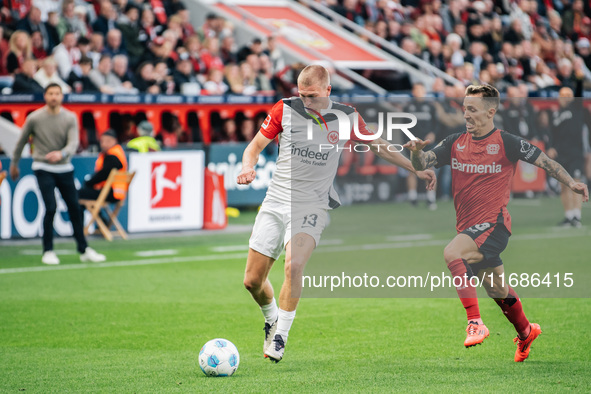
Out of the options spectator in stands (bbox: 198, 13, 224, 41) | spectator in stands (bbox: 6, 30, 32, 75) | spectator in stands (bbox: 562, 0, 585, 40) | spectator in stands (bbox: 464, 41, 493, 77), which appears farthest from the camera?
spectator in stands (bbox: 562, 0, 585, 40)

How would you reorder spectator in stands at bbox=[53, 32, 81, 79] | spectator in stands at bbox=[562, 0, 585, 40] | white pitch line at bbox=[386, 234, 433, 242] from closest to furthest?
white pitch line at bbox=[386, 234, 433, 242]
spectator in stands at bbox=[53, 32, 81, 79]
spectator in stands at bbox=[562, 0, 585, 40]

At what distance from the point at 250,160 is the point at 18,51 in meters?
11.7

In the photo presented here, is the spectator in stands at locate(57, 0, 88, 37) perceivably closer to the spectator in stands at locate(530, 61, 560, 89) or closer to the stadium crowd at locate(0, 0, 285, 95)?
the stadium crowd at locate(0, 0, 285, 95)

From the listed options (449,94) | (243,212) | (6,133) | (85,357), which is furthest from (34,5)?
(85,357)

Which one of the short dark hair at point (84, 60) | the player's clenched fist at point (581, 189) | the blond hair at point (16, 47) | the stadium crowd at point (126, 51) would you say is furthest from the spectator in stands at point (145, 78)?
the player's clenched fist at point (581, 189)

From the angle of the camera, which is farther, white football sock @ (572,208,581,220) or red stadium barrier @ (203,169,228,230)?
red stadium barrier @ (203,169,228,230)

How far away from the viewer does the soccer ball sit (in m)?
7.05

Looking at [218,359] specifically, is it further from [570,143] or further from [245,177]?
[570,143]

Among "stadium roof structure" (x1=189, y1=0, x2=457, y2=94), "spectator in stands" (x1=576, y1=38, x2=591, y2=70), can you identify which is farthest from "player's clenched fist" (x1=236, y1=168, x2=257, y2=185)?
"spectator in stands" (x1=576, y1=38, x2=591, y2=70)

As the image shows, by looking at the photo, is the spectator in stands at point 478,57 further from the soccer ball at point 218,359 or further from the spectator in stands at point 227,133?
the soccer ball at point 218,359

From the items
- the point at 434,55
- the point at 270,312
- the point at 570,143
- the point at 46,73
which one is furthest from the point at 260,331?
the point at 434,55

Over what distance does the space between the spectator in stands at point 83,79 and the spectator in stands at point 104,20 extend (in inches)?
81.0

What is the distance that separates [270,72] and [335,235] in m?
12.8

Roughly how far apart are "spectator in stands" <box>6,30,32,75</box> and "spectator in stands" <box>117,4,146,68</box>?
2.76m
